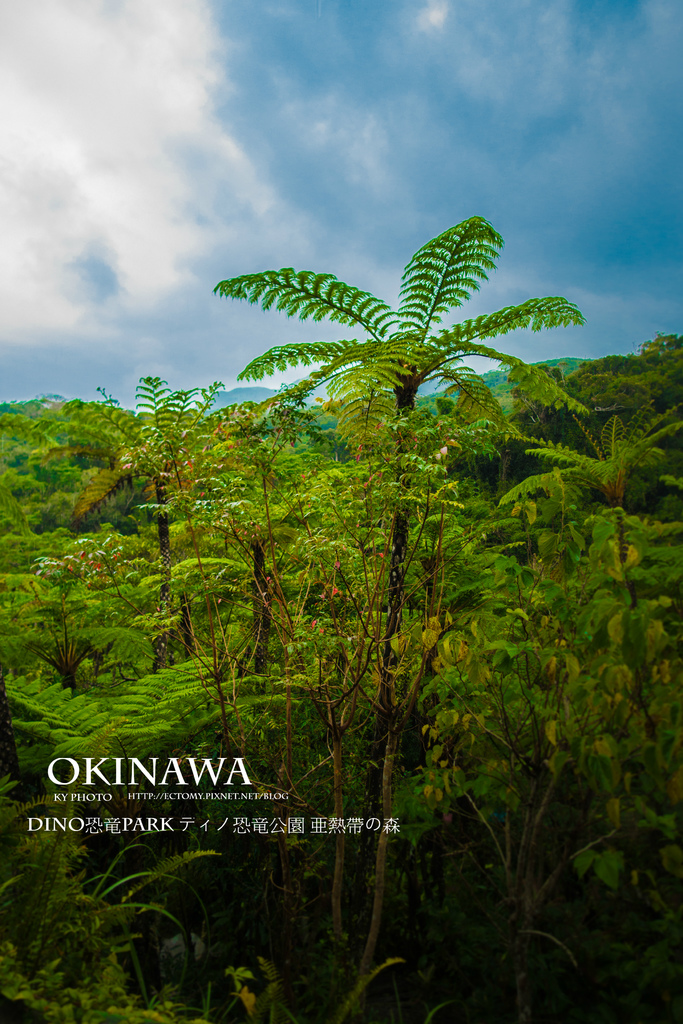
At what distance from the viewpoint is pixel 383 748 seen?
2805 mm

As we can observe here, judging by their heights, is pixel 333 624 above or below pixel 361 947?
above

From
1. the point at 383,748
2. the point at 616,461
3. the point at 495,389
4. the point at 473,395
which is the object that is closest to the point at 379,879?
the point at 383,748

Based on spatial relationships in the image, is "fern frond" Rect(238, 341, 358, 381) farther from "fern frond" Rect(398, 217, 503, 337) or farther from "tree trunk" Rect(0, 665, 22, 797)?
"tree trunk" Rect(0, 665, 22, 797)

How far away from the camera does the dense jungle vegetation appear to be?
1.56 meters

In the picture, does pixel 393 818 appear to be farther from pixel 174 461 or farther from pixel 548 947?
pixel 174 461

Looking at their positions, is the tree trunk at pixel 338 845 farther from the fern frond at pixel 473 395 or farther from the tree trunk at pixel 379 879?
the fern frond at pixel 473 395

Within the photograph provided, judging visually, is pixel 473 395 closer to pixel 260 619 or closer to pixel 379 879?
pixel 260 619

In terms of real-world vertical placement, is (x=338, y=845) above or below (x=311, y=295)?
below

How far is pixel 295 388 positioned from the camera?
9.95ft

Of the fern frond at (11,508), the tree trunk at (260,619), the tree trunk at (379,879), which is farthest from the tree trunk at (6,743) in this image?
the tree trunk at (379,879)

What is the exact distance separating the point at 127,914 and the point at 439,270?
13.5ft

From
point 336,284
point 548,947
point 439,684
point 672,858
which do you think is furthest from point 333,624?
point 336,284

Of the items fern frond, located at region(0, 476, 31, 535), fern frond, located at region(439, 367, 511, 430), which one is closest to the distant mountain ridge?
fern frond, located at region(439, 367, 511, 430)

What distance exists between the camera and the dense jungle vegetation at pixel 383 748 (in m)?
1.56
